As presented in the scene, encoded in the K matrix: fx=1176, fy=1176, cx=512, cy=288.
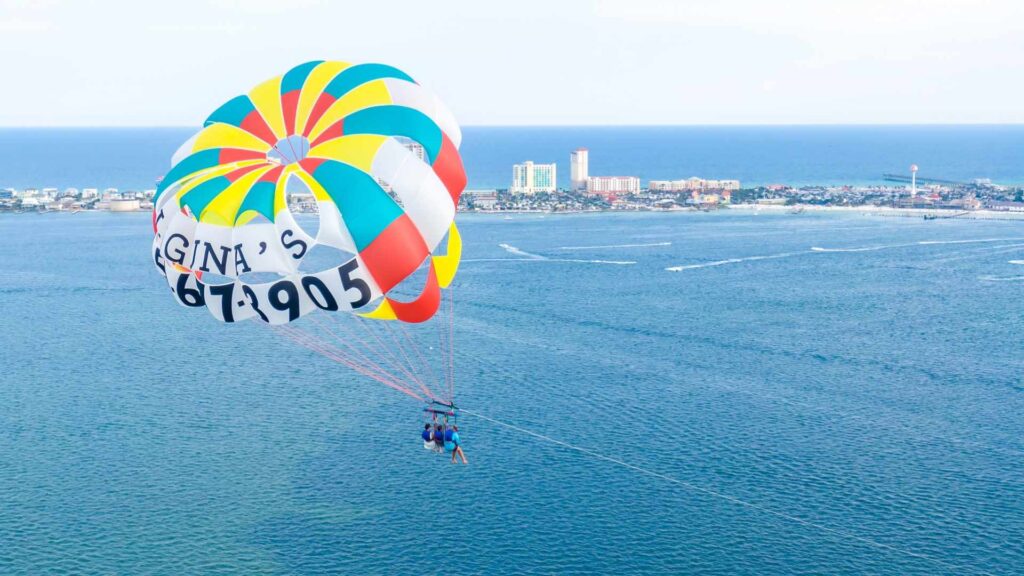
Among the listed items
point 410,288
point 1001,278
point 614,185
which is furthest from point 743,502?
point 614,185

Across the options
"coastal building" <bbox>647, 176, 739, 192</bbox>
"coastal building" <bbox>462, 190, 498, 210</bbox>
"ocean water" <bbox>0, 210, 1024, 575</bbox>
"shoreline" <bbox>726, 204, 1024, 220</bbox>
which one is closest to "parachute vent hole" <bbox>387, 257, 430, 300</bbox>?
"ocean water" <bbox>0, 210, 1024, 575</bbox>

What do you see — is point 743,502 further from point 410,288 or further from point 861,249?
point 861,249

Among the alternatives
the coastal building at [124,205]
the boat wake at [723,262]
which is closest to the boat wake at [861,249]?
the boat wake at [723,262]

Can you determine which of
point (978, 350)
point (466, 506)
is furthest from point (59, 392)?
point (978, 350)

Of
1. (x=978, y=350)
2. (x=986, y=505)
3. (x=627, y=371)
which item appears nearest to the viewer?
(x=986, y=505)

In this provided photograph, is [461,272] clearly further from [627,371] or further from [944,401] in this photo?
[944,401]

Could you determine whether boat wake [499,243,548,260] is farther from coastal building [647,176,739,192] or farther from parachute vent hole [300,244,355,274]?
coastal building [647,176,739,192]
